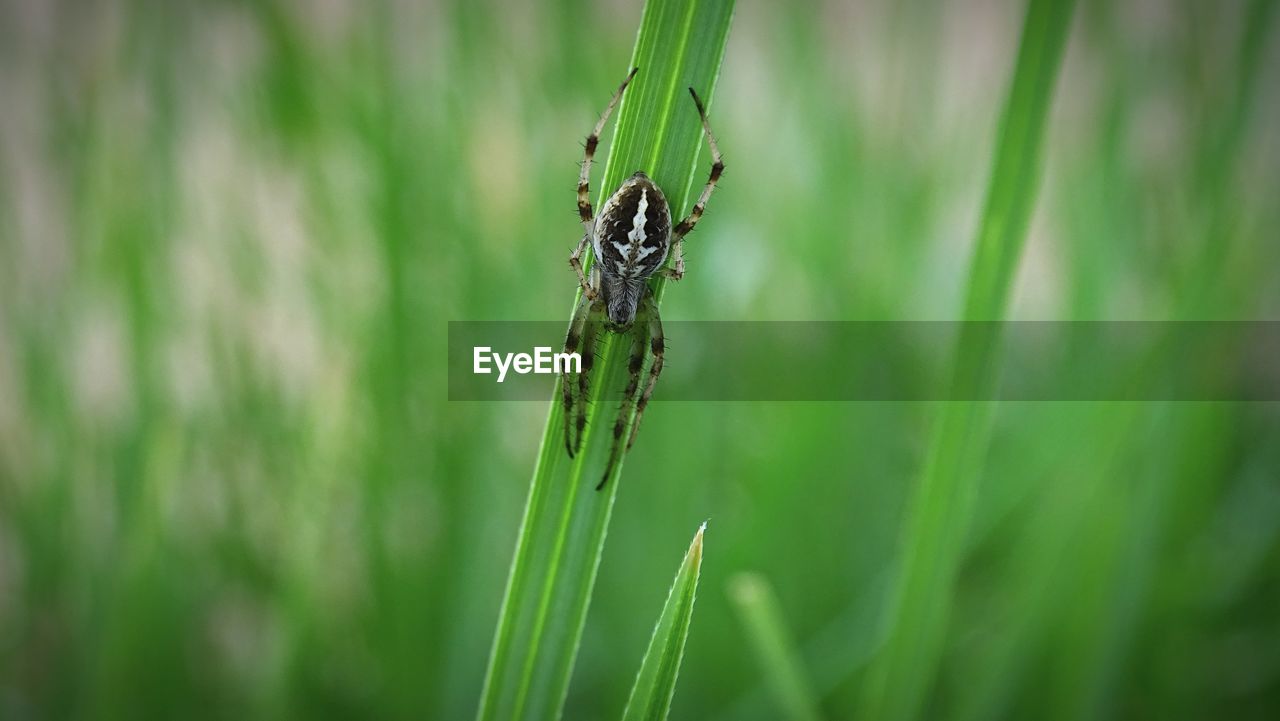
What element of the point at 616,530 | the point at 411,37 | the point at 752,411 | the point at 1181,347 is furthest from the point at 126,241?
the point at 1181,347

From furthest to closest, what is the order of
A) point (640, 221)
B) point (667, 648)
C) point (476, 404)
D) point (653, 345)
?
point (476, 404), point (653, 345), point (640, 221), point (667, 648)

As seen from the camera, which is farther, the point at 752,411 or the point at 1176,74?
the point at 752,411

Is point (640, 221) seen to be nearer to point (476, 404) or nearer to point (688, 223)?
point (688, 223)

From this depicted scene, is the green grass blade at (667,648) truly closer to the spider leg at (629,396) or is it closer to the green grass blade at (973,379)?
the spider leg at (629,396)

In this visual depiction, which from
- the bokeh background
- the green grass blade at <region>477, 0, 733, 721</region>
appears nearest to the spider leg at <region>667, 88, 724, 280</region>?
the green grass blade at <region>477, 0, 733, 721</region>

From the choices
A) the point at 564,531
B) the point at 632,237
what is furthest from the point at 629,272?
the point at 564,531

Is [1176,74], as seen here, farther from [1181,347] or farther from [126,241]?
[126,241]
